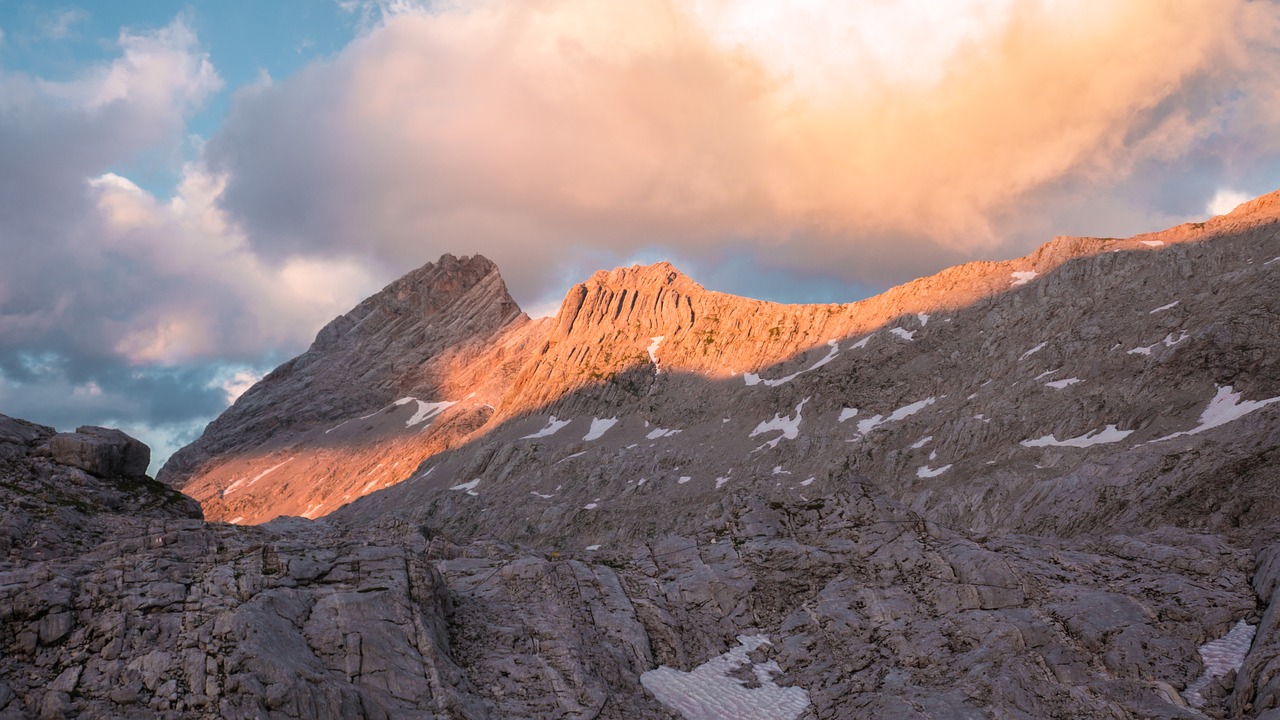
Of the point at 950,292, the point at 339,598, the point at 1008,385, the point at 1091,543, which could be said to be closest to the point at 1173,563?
the point at 1091,543

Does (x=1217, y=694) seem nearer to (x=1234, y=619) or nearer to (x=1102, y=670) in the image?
(x=1102, y=670)

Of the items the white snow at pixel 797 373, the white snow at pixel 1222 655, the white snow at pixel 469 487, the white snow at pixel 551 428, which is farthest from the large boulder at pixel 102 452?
the white snow at pixel 551 428

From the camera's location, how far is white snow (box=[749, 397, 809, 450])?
13064cm

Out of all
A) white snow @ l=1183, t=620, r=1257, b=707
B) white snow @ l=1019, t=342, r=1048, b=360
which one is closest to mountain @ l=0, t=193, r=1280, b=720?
white snow @ l=1183, t=620, r=1257, b=707

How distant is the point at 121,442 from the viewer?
121 feet

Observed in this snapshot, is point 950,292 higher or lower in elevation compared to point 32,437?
higher

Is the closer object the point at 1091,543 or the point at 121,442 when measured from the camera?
the point at 121,442

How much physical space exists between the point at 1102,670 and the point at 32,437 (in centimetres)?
4280

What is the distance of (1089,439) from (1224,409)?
13.3m

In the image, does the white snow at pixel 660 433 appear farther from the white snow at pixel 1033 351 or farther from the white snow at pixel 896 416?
the white snow at pixel 1033 351

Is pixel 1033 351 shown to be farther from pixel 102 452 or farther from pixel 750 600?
pixel 102 452

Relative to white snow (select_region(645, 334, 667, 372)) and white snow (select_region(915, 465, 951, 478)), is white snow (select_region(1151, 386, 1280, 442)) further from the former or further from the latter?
white snow (select_region(645, 334, 667, 372))

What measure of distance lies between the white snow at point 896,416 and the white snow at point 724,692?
87616 millimetres

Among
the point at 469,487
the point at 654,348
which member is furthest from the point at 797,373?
the point at 469,487
